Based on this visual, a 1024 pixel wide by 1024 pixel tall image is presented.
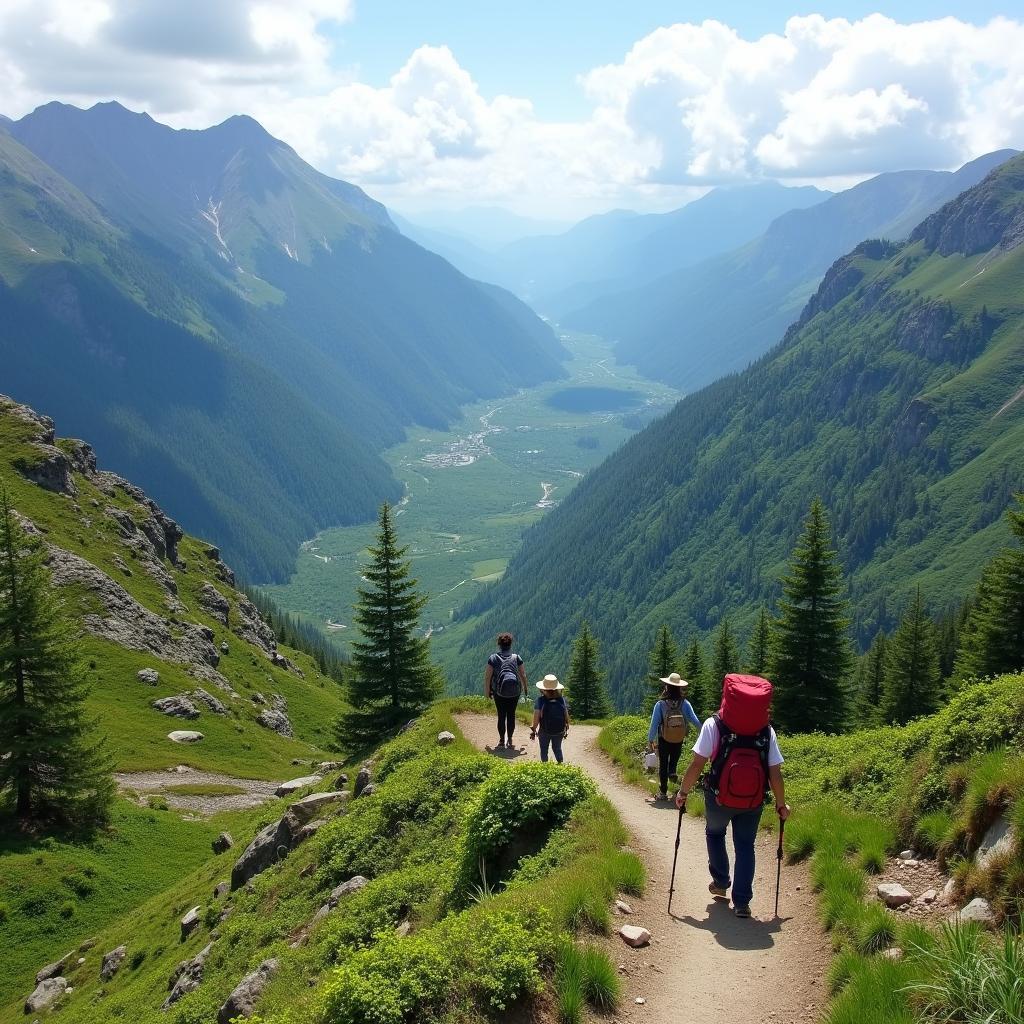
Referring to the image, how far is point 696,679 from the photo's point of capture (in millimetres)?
63125

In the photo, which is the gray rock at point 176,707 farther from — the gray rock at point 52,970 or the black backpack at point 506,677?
the black backpack at point 506,677

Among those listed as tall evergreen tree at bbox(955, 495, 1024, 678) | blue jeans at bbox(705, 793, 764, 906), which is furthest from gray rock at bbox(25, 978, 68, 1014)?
tall evergreen tree at bbox(955, 495, 1024, 678)

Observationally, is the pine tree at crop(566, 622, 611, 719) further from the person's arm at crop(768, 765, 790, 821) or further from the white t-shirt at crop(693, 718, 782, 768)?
the white t-shirt at crop(693, 718, 782, 768)

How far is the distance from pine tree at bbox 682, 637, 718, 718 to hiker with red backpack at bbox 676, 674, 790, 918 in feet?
156

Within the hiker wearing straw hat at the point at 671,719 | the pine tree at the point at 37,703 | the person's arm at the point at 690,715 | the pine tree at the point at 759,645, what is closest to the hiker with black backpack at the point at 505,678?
the hiker wearing straw hat at the point at 671,719

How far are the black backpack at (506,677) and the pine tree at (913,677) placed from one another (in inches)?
1755

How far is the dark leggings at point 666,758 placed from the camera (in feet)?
65.0

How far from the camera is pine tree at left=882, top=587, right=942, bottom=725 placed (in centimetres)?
5834

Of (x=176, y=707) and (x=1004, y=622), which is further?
(x=176, y=707)

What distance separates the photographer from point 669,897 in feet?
44.5

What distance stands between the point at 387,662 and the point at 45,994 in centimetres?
2065

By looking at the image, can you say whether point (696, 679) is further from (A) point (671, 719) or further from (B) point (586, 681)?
(A) point (671, 719)

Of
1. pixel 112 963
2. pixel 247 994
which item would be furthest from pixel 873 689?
pixel 247 994

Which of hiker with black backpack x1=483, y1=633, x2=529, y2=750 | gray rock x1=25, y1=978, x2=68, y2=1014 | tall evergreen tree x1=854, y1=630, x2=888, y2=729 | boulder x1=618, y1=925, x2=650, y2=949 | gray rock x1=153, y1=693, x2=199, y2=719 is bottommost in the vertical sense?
gray rock x1=153, y1=693, x2=199, y2=719
